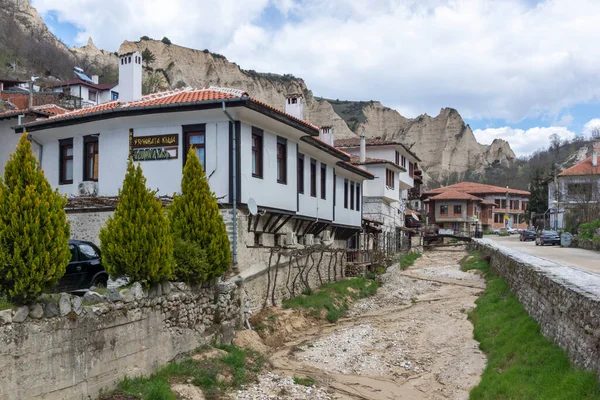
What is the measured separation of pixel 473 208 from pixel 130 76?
220 ft

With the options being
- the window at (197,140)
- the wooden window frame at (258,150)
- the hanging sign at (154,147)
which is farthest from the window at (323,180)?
the hanging sign at (154,147)

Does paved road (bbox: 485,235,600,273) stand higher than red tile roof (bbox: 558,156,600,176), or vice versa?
red tile roof (bbox: 558,156,600,176)

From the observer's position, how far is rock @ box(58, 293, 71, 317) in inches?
361

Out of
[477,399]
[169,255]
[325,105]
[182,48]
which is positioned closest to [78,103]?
[182,48]

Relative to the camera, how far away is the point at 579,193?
53.5m

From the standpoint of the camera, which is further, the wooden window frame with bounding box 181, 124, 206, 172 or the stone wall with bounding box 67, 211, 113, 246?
the stone wall with bounding box 67, 211, 113, 246

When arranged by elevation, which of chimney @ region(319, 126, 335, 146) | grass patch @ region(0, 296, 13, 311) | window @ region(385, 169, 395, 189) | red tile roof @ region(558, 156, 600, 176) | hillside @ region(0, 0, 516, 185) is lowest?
grass patch @ region(0, 296, 13, 311)

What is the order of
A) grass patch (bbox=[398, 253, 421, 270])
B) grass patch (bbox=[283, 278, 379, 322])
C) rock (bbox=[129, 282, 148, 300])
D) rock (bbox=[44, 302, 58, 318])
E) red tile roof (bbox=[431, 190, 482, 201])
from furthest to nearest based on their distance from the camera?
red tile roof (bbox=[431, 190, 482, 201]) → grass patch (bbox=[398, 253, 421, 270]) → grass patch (bbox=[283, 278, 379, 322]) → rock (bbox=[129, 282, 148, 300]) → rock (bbox=[44, 302, 58, 318])

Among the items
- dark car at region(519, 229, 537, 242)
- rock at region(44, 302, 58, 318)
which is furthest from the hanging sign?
dark car at region(519, 229, 537, 242)

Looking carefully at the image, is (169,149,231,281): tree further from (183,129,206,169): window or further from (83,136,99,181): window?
(83,136,99,181): window

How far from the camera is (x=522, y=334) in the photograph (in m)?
13.7

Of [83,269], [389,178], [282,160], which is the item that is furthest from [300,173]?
[389,178]

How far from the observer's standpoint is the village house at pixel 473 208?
253ft

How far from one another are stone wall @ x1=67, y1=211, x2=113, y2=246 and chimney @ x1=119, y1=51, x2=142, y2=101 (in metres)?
4.33
